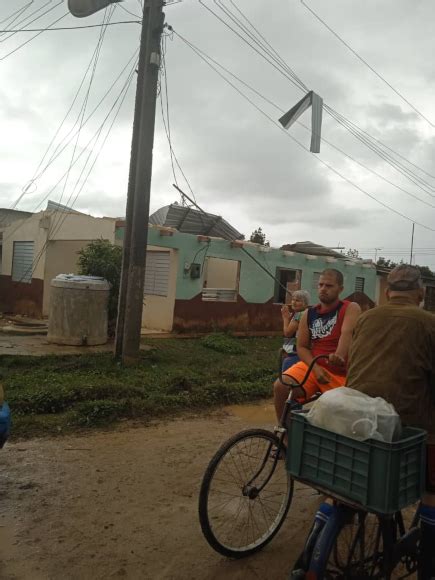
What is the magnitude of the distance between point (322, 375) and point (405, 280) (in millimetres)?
1052

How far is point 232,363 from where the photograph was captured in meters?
9.20

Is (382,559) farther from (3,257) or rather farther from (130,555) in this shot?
(3,257)

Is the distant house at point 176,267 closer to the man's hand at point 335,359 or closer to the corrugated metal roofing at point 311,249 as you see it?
the corrugated metal roofing at point 311,249

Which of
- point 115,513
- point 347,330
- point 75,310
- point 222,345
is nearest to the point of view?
point 115,513

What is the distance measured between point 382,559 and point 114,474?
233 centimetres

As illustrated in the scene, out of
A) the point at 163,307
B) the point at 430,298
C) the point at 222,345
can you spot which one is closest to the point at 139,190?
the point at 222,345

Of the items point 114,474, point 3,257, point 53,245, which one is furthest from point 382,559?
point 3,257

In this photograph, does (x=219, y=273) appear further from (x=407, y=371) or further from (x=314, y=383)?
(x=407, y=371)

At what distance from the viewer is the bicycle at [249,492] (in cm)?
288

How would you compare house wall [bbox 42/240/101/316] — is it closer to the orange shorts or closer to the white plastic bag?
the orange shorts

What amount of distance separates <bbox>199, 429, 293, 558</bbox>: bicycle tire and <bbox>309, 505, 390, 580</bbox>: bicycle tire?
0.52m

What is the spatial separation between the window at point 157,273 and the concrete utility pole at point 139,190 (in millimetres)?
4429

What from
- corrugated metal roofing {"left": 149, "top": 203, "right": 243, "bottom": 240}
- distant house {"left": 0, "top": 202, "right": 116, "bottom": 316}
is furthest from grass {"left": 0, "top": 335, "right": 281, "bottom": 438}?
distant house {"left": 0, "top": 202, "right": 116, "bottom": 316}

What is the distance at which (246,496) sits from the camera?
120 inches
